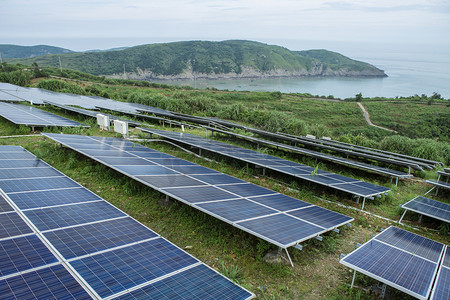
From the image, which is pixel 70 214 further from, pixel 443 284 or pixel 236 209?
pixel 443 284

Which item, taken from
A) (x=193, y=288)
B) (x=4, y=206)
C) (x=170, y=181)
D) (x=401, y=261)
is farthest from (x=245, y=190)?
(x=4, y=206)

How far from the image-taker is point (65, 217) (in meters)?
7.62

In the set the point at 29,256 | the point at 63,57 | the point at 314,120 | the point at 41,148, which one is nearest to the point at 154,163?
the point at 29,256

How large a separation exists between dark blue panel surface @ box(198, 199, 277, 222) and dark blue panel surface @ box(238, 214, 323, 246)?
13.4 inches

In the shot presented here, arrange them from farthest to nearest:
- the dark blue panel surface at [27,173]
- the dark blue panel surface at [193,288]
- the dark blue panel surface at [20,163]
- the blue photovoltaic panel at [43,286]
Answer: the dark blue panel surface at [20,163], the dark blue panel surface at [27,173], the dark blue panel surface at [193,288], the blue photovoltaic panel at [43,286]

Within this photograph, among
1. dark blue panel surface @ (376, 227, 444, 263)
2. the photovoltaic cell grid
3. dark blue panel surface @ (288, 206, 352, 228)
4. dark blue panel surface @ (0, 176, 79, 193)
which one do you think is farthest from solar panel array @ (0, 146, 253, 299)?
dark blue panel surface @ (376, 227, 444, 263)

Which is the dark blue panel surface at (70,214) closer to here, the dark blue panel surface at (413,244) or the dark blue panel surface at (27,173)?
the dark blue panel surface at (27,173)

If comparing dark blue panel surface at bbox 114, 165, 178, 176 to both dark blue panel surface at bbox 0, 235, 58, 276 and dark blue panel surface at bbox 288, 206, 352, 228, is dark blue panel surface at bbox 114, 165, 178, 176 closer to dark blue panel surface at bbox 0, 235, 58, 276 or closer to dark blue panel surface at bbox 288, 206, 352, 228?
dark blue panel surface at bbox 0, 235, 58, 276

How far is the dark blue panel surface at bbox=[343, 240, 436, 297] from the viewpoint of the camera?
6.08 m

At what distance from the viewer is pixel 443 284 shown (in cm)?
612

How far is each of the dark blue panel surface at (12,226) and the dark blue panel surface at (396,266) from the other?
775cm

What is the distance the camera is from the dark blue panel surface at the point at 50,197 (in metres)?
8.09

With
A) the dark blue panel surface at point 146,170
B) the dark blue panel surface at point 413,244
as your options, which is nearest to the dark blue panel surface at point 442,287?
the dark blue panel surface at point 413,244

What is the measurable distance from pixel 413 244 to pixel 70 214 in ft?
33.0
